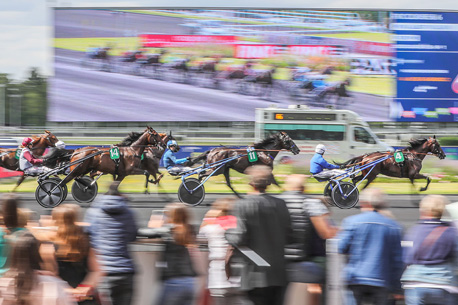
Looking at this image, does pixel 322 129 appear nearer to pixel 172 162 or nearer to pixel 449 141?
pixel 449 141

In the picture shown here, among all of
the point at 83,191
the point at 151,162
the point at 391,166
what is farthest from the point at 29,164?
the point at 391,166

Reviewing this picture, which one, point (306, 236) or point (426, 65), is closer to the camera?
point (306, 236)

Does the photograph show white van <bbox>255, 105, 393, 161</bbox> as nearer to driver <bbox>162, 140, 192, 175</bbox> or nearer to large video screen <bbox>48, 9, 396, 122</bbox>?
driver <bbox>162, 140, 192, 175</bbox>

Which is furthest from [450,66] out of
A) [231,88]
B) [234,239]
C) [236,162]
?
[234,239]

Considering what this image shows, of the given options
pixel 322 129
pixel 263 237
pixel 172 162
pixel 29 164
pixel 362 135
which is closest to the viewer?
pixel 263 237

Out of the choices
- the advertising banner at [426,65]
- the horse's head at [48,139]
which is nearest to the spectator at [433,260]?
the horse's head at [48,139]

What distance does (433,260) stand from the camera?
14.4 feet

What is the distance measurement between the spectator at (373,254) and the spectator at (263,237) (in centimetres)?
60

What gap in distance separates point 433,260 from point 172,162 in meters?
11.7

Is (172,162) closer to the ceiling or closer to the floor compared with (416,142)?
closer to the floor

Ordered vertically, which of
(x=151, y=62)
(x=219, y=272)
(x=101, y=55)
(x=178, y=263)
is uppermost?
(x=101, y=55)

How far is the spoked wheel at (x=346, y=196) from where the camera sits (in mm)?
13922

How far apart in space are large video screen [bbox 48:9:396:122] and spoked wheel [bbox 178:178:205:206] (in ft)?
49.1

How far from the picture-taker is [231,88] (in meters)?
29.5
